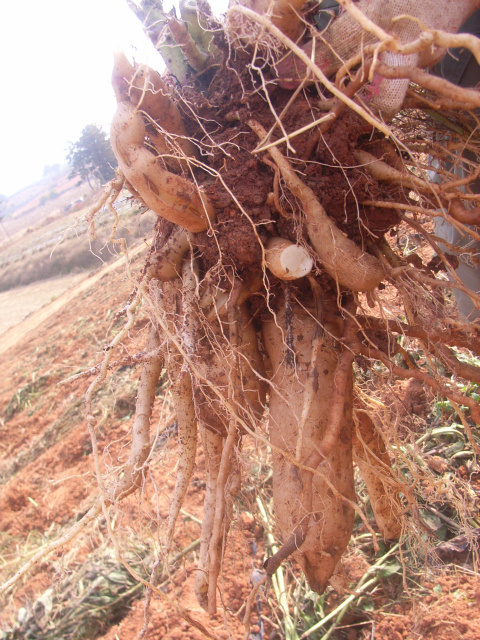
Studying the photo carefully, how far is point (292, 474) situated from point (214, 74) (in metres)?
1.59

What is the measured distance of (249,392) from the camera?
1.73 meters

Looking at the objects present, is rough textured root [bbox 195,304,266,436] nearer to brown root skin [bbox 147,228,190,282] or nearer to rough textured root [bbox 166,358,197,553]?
rough textured root [bbox 166,358,197,553]

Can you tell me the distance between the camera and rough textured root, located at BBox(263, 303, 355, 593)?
1479 mm

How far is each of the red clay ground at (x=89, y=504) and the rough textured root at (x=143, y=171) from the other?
0.68m

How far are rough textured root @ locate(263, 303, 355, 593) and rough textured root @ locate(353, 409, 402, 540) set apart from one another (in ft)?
0.76

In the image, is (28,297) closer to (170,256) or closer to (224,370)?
(170,256)

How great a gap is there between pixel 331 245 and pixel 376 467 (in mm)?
1047

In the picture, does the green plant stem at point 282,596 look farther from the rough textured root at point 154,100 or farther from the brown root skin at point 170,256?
the rough textured root at point 154,100

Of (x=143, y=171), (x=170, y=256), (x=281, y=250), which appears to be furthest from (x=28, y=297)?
(x=281, y=250)

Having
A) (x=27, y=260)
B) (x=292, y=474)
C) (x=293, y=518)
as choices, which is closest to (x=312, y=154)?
(x=292, y=474)

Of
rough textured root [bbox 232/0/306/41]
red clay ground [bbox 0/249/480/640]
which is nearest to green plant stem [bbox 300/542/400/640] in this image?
red clay ground [bbox 0/249/480/640]

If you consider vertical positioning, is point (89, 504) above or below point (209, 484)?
below

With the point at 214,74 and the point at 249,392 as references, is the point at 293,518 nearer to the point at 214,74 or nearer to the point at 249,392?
the point at 249,392

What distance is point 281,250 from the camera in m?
1.41
